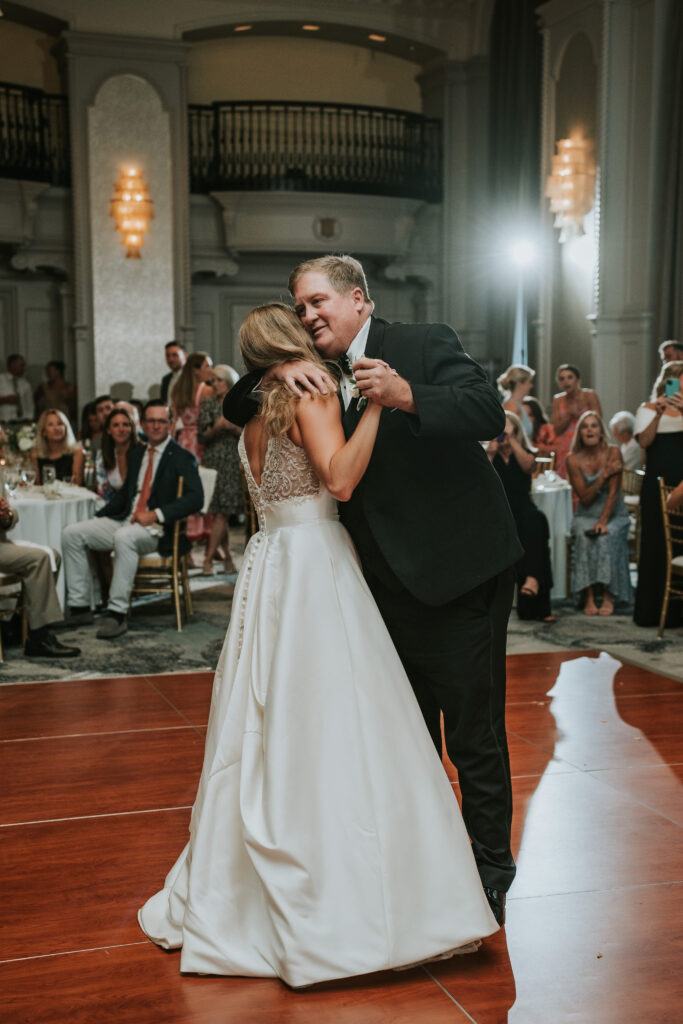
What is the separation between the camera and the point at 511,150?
41.8ft

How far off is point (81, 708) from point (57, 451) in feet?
9.29

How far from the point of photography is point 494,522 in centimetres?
256

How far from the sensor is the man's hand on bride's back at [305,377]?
93.2 inches

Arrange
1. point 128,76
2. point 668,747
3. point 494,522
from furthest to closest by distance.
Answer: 1. point 128,76
2. point 668,747
3. point 494,522

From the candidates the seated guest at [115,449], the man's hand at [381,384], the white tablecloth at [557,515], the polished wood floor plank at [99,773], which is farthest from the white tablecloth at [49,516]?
the man's hand at [381,384]

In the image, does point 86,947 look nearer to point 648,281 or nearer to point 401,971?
point 401,971

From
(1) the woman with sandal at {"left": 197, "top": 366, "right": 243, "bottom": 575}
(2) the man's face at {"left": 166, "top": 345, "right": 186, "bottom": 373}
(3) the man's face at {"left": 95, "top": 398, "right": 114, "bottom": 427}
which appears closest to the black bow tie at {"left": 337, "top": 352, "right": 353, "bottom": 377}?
(1) the woman with sandal at {"left": 197, "top": 366, "right": 243, "bottom": 575}

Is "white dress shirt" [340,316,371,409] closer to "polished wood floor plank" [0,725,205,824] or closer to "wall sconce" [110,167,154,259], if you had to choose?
"polished wood floor plank" [0,725,205,824]

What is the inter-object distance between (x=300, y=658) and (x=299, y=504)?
0.34 m

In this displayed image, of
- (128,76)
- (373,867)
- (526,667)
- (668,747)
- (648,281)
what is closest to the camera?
(373,867)

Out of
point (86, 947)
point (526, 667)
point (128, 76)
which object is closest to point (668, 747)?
point (526, 667)

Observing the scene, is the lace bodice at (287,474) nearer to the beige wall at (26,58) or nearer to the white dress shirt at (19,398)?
the white dress shirt at (19,398)

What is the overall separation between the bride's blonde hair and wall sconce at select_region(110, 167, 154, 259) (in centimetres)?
1049

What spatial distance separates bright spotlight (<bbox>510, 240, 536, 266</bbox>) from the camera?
38.2 ft
